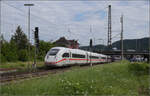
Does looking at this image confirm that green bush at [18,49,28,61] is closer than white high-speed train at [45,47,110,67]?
No

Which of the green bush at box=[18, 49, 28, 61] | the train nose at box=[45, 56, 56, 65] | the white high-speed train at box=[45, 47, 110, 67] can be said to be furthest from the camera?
the green bush at box=[18, 49, 28, 61]

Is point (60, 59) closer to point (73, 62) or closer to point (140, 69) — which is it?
point (73, 62)

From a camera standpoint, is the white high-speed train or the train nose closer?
the train nose

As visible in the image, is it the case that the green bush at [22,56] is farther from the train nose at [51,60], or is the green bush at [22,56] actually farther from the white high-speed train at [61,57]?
the train nose at [51,60]

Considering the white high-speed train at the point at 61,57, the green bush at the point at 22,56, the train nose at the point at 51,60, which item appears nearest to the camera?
the train nose at the point at 51,60

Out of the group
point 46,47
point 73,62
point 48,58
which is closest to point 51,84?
point 48,58

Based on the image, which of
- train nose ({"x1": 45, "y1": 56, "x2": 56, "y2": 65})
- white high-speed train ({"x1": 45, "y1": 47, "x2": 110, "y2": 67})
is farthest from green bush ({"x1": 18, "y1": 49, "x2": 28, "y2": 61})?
train nose ({"x1": 45, "y1": 56, "x2": 56, "y2": 65})

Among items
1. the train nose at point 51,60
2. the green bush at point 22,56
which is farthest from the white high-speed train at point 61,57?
the green bush at point 22,56

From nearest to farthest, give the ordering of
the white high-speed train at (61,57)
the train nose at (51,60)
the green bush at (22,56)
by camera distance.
Result: the train nose at (51,60) < the white high-speed train at (61,57) < the green bush at (22,56)

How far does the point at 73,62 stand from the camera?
29531mm

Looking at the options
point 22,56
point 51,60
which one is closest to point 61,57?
point 51,60

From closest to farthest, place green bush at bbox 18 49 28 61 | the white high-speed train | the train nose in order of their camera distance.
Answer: the train nose → the white high-speed train → green bush at bbox 18 49 28 61

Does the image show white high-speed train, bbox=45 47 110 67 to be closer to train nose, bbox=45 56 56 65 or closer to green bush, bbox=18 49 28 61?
train nose, bbox=45 56 56 65

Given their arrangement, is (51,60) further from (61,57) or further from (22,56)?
(22,56)
